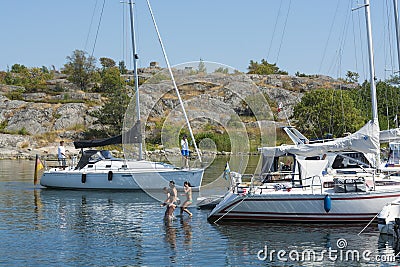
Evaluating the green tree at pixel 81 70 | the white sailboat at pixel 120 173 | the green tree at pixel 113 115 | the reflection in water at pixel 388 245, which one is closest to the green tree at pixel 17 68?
the green tree at pixel 81 70

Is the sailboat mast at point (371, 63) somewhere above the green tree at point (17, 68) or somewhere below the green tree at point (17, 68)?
below

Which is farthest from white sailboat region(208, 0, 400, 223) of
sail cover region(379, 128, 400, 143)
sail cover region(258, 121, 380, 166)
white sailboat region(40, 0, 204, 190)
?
white sailboat region(40, 0, 204, 190)

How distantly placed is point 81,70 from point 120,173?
367 feet

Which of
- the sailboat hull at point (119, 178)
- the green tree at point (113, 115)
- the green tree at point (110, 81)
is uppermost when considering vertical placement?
the green tree at point (110, 81)

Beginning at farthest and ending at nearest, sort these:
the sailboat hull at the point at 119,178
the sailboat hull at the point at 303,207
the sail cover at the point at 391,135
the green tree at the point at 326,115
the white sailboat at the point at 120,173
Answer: the green tree at the point at 326,115 → the white sailboat at the point at 120,173 → the sailboat hull at the point at 119,178 → the sail cover at the point at 391,135 → the sailboat hull at the point at 303,207

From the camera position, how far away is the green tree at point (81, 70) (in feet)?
472

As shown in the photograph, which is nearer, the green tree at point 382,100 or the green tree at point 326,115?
the green tree at point 326,115

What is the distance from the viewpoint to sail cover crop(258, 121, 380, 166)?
26141 mm

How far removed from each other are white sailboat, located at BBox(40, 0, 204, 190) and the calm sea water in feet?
20.3

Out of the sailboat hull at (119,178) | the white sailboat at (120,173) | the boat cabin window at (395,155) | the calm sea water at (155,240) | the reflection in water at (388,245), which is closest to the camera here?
the calm sea water at (155,240)

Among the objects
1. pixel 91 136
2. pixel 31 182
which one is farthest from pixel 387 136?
pixel 91 136

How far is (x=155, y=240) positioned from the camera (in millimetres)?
22188

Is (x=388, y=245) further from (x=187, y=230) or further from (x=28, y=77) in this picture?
(x=28, y=77)

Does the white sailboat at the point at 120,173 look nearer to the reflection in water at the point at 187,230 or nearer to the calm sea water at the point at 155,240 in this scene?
the calm sea water at the point at 155,240
